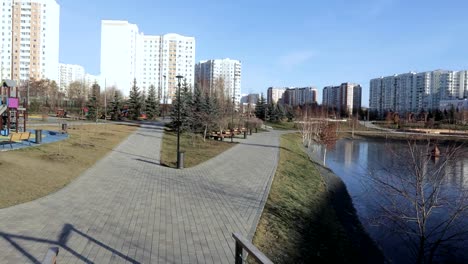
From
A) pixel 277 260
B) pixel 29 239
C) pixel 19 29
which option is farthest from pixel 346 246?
pixel 19 29

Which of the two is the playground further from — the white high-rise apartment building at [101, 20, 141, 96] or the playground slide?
the white high-rise apartment building at [101, 20, 141, 96]

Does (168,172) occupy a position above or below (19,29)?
below

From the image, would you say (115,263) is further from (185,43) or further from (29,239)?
(185,43)

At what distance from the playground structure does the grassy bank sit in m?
17.3

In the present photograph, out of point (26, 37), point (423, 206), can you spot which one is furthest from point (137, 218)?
point (26, 37)

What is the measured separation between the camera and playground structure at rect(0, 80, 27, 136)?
2194 centimetres

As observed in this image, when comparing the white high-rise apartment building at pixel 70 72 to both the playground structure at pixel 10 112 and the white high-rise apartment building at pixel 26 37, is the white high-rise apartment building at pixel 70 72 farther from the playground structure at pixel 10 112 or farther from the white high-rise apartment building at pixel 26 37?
the playground structure at pixel 10 112

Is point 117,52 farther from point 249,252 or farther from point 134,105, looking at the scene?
point 249,252

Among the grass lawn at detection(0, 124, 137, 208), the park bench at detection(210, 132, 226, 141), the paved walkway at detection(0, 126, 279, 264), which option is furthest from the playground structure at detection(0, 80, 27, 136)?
the park bench at detection(210, 132, 226, 141)

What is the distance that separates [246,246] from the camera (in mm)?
3814

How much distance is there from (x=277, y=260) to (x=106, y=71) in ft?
327

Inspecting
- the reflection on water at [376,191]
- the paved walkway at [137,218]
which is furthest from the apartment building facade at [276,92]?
the paved walkway at [137,218]

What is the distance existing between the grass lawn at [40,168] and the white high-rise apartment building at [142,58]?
79012 millimetres

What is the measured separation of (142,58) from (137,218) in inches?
4184
